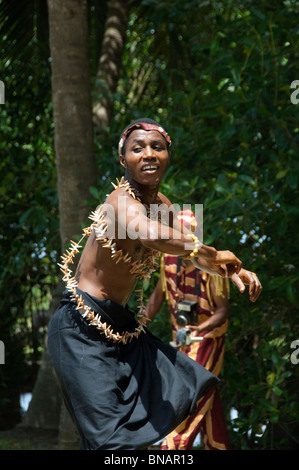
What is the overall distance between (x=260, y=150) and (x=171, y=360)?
7.46ft

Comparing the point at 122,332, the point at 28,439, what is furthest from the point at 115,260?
the point at 28,439

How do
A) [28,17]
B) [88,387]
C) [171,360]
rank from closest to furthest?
[88,387] < [171,360] < [28,17]

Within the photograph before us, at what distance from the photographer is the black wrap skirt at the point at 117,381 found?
10.9ft

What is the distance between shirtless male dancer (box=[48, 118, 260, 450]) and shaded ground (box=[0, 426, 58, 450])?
10.1 feet

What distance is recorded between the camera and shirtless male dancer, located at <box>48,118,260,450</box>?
3.31 metres

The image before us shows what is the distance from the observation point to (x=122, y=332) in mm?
3574

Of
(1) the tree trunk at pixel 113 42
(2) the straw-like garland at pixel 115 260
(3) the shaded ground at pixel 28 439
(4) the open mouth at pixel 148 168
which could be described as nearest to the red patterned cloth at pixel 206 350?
(2) the straw-like garland at pixel 115 260

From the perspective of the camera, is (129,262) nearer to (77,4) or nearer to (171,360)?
(171,360)

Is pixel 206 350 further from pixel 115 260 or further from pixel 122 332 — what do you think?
pixel 115 260

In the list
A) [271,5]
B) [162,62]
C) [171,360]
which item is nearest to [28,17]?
[162,62]

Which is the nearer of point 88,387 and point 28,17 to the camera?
point 88,387

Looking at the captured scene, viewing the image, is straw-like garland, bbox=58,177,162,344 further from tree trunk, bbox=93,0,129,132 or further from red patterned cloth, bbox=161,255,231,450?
tree trunk, bbox=93,0,129,132

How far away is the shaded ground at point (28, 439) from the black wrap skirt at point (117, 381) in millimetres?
3044
